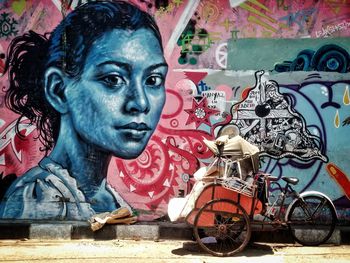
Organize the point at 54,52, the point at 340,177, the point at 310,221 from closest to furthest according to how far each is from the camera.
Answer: the point at 310,221 → the point at 340,177 → the point at 54,52

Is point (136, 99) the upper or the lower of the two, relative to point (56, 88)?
lower

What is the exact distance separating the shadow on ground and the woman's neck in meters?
2.12

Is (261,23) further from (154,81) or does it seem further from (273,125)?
(154,81)

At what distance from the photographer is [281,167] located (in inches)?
351

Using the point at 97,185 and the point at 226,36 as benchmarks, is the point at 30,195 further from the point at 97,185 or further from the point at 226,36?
the point at 226,36

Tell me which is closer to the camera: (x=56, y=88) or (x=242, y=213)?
(x=242, y=213)

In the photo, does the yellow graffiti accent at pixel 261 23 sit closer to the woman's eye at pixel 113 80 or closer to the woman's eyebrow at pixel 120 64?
the woman's eyebrow at pixel 120 64

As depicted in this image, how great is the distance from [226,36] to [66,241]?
4612 millimetres

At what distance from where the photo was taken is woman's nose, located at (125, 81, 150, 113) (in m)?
8.90

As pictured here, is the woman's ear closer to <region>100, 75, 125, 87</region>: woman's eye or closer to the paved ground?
<region>100, 75, 125, 87</region>: woman's eye

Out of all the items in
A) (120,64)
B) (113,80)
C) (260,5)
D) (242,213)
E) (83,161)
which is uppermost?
(260,5)

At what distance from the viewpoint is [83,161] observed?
912 cm

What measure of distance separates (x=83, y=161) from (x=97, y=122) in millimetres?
781

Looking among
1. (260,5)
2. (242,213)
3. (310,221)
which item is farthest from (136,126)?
(310,221)
